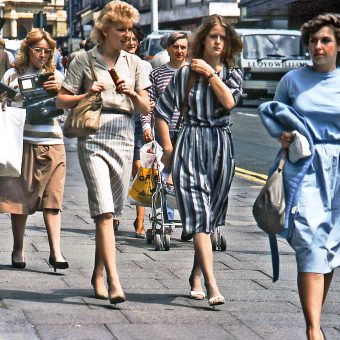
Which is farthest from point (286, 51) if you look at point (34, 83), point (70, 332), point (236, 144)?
point (70, 332)

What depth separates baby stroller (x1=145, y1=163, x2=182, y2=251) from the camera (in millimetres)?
9398

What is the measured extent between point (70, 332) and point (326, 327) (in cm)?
128

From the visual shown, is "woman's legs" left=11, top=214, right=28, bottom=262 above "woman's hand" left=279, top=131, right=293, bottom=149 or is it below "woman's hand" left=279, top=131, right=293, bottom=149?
below

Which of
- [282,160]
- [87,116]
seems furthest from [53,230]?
[282,160]

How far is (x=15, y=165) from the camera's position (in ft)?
26.8

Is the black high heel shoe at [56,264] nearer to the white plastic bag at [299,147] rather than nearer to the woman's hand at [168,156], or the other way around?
the woman's hand at [168,156]

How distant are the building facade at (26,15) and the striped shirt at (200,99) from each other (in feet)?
392

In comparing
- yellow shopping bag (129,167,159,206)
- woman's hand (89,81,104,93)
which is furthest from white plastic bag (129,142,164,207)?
woman's hand (89,81,104,93)

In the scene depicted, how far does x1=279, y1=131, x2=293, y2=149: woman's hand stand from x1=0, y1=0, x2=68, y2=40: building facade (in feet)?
397

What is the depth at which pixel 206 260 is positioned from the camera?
23.4 feet

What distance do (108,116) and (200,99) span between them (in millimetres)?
518

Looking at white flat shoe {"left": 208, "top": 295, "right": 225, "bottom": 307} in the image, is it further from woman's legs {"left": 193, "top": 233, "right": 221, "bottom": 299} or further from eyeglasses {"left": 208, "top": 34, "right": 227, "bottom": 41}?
eyeglasses {"left": 208, "top": 34, "right": 227, "bottom": 41}

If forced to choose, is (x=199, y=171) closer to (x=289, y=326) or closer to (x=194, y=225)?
(x=194, y=225)

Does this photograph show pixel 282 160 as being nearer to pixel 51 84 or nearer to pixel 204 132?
pixel 204 132
